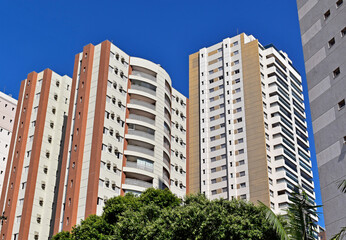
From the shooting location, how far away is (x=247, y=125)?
292ft

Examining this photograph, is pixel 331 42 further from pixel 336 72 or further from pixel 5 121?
pixel 5 121

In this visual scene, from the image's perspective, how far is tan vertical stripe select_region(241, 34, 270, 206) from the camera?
82.1m

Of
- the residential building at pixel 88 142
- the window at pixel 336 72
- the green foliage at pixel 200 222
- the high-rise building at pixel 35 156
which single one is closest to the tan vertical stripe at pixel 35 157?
the high-rise building at pixel 35 156

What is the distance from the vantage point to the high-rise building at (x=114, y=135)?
55.2 m

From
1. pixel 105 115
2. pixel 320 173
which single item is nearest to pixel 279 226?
pixel 320 173

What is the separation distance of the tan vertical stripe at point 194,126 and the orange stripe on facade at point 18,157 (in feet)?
106

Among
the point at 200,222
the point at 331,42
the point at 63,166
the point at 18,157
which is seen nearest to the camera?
the point at 200,222

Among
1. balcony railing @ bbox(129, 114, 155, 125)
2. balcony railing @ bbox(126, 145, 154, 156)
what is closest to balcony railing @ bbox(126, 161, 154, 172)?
balcony railing @ bbox(126, 145, 154, 156)

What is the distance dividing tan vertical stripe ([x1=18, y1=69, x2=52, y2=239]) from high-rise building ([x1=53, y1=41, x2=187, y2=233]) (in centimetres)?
357

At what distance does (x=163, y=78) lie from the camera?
6744 centimetres

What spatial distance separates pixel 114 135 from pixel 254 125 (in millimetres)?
36318

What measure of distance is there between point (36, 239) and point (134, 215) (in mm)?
28071

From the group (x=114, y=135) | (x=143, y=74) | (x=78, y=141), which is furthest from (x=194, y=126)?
(x=78, y=141)

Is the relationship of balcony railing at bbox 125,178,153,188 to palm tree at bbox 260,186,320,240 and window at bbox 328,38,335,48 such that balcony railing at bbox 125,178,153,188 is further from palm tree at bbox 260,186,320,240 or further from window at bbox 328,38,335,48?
palm tree at bbox 260,186,320,240
